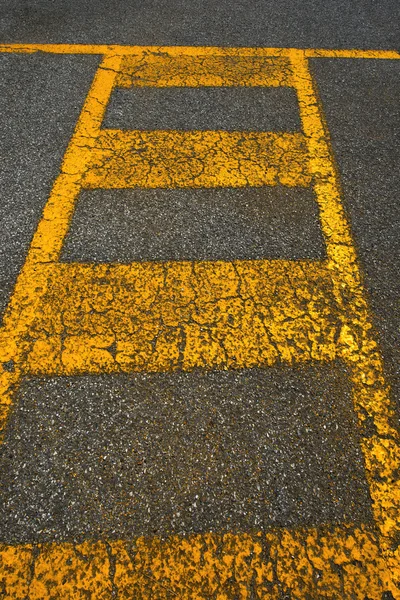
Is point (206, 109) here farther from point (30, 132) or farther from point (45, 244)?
point (45, 244)

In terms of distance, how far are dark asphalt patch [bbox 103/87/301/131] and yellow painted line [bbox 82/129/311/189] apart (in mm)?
99

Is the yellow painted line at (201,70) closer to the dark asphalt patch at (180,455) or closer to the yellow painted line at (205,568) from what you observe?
the dark asphalt patch at (180,455)

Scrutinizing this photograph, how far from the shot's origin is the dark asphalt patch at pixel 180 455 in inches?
65.1

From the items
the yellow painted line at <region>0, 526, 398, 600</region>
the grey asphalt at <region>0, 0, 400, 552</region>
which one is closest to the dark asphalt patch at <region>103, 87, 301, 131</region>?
the grey asphalt at <region>0, 0, 400, 552</region>

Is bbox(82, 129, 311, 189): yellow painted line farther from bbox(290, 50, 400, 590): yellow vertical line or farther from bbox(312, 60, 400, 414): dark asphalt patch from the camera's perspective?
bbox(312, 60, 400, 414): dark asphalt patch

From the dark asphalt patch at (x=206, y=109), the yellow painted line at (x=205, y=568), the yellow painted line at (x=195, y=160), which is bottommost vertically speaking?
the yellow painted line at (x=205, y=568)

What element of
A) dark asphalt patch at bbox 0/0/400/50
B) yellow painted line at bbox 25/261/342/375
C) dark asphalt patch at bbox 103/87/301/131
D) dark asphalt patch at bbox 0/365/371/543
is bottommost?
dark asphalt patch at bbox 0/365/371/543

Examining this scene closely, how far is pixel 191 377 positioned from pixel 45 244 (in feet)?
3.65

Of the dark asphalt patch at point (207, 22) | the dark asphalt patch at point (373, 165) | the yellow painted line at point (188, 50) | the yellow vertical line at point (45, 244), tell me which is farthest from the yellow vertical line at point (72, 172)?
the dark asphalt patch at point (373, 165)

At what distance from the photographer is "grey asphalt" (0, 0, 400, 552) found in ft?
5.52

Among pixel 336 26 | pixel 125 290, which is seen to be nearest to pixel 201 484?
pixel 125 290

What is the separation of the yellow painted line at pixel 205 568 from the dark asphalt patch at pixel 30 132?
45.8 inches

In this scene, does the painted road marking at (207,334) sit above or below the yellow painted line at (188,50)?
below

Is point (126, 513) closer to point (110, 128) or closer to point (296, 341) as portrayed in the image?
point (296, 341)
